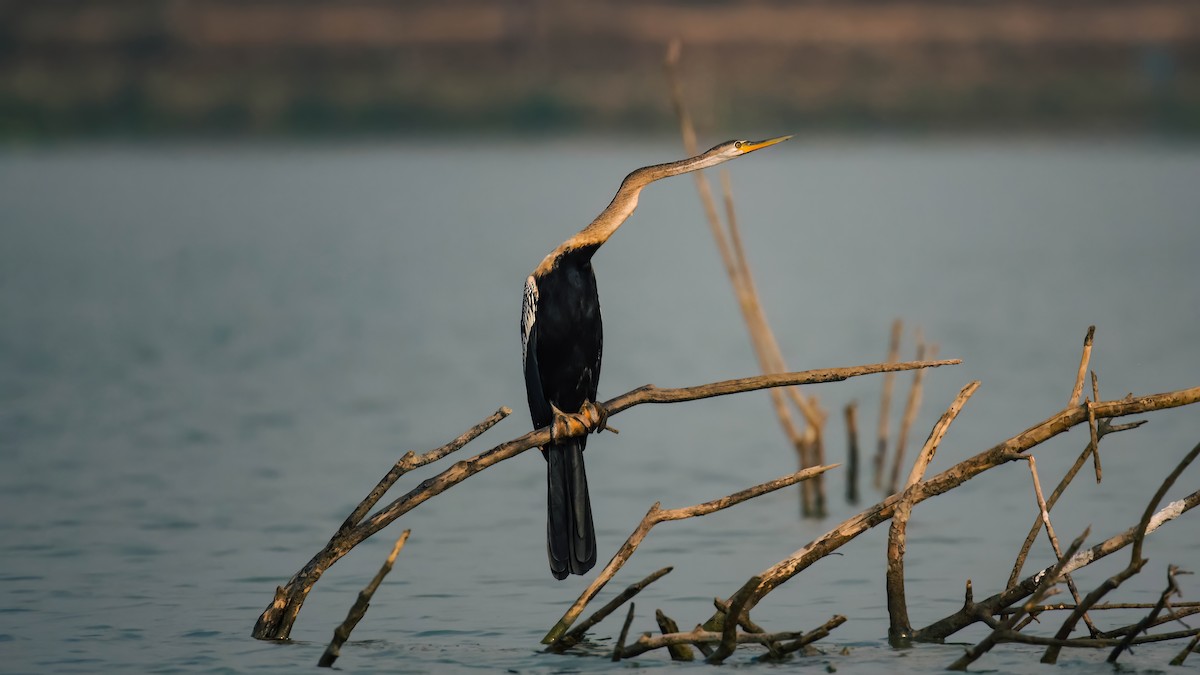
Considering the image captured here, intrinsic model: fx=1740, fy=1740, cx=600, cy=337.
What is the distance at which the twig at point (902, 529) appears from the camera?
6.08 metres

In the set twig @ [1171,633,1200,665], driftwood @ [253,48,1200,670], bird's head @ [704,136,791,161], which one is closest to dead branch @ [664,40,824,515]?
bird's head @ [704,136,791,161]

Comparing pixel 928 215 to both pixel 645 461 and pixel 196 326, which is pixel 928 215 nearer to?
pixel 196 326

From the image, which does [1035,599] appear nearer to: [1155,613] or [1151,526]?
[1155,613]

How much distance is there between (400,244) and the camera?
1344 inches

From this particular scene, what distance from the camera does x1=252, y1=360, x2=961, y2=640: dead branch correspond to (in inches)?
217

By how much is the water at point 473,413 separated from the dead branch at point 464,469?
229mm

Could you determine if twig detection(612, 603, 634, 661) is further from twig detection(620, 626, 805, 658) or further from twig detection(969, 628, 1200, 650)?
twig detection(969, 628, 1200, 650)

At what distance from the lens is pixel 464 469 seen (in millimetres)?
5840

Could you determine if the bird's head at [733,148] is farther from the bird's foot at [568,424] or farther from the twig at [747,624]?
the twig at [747,624]

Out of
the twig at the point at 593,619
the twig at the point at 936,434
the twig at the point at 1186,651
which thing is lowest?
the twig at the point at 1186,651

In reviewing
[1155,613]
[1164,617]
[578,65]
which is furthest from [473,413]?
[578,65]

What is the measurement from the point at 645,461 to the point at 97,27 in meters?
60.7

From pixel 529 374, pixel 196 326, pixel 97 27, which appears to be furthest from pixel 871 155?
pixel 529 374

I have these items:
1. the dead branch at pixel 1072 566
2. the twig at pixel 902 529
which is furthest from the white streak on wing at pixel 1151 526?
the twig at pixel 902 529
